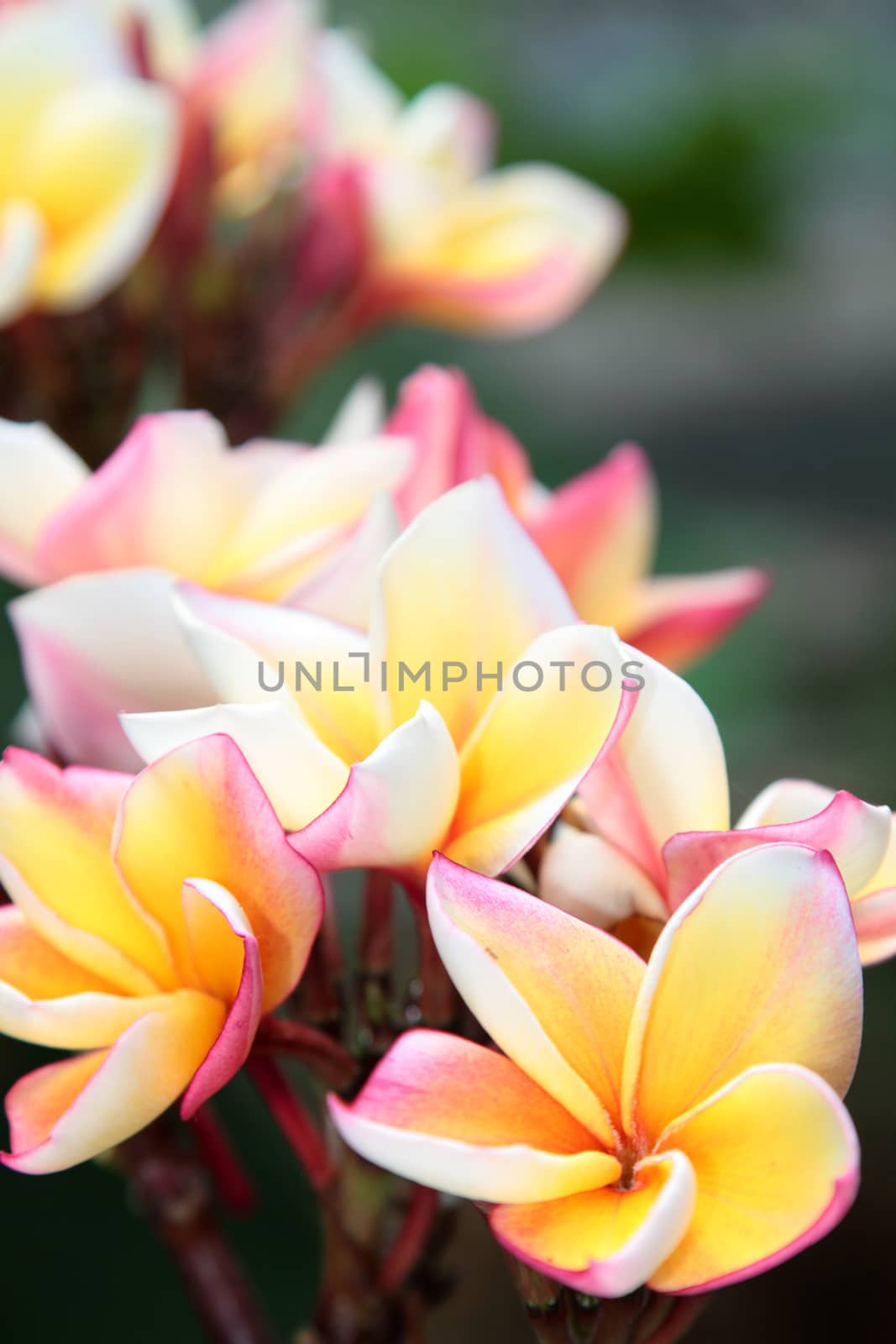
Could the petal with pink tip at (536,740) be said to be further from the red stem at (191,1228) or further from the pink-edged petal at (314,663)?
the red stem at (191,1228)

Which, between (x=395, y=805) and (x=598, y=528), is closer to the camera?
(x=395, y=805)

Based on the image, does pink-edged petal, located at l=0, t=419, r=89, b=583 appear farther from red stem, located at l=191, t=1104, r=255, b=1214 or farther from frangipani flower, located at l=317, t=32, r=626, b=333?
frangipani flower, located at l=317, t=32, r=626, b=333

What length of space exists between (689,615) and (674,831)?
0.43ft

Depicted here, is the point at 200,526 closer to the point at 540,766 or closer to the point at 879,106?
the point at 540,766

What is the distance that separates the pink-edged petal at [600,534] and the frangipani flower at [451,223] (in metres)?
0.21

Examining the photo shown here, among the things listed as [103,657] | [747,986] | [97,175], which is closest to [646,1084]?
[747,986]

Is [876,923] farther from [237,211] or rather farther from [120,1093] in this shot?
[237,211]

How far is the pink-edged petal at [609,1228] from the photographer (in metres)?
0.21

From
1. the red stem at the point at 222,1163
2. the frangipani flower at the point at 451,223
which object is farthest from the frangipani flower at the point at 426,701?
the frangipani flower at the point at 451,223

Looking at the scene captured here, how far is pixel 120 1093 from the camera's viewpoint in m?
0.24

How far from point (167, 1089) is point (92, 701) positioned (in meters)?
0.11

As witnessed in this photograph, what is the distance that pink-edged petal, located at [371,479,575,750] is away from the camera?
0.89 feet

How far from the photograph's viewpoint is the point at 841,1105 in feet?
0.71

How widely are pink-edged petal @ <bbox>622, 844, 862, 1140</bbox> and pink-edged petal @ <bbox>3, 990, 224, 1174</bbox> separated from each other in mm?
79
